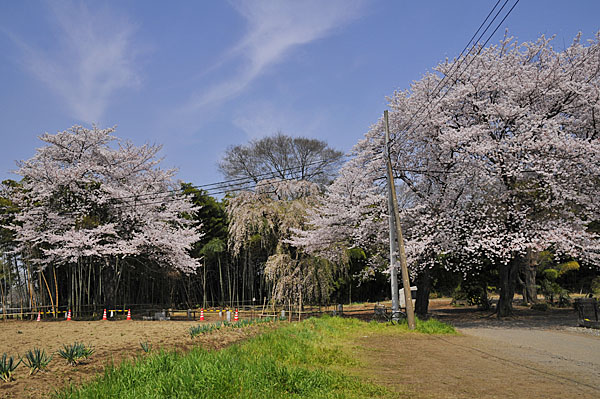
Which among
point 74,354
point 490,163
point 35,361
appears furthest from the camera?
point 490,163

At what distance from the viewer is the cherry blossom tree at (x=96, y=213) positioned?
18.9 metres

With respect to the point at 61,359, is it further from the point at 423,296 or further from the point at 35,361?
the point at 423,296

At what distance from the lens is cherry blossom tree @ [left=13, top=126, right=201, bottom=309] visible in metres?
18.9

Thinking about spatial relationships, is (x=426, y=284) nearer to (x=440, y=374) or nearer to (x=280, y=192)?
(x=280, y=192)

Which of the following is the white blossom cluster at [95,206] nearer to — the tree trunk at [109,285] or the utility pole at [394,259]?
the tree trunk at [109,285]

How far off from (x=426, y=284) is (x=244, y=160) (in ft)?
58.4

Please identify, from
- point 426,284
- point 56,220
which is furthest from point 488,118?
point 56,220

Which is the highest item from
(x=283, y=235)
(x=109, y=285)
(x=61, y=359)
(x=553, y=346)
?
(x=283, y=235)

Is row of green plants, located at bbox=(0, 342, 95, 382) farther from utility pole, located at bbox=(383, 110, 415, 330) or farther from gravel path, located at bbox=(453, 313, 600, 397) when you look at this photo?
utility pole, located at bbox=(383, 110, 415, 330)

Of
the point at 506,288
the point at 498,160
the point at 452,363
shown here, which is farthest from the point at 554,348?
the point at 506,288

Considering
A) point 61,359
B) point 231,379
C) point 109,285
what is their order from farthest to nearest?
point 109,285 < point 61,359 < point 231,379

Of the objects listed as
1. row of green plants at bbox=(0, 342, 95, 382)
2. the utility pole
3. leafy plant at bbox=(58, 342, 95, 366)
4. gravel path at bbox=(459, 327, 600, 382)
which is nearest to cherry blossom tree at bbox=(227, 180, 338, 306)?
the utility pole

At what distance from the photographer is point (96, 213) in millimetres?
20594

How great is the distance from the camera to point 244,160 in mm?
31266
